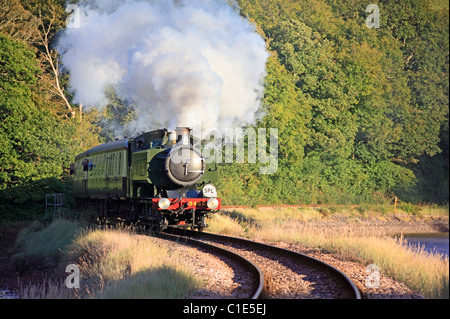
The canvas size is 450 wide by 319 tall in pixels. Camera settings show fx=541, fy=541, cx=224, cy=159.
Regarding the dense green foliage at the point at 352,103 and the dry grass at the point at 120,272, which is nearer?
the dry grass at the point at 120,272

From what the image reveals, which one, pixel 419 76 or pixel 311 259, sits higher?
pixel 419 76

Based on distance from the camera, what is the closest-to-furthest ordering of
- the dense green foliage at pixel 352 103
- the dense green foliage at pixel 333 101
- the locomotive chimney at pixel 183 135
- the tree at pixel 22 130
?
1. the locomotive chimney at pixel 183 135
2. the tree at pixel 22 130
3. the dense green foliage at pixel 333 101
4. the dense green foliage at pixel 352 103

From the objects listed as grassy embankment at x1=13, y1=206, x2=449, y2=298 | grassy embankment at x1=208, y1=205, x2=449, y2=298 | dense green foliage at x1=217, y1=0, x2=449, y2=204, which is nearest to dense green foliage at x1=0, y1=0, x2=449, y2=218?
dense green foliage at x1=217, y1=0, x2=449, y2=204

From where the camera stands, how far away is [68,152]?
88.9 feet

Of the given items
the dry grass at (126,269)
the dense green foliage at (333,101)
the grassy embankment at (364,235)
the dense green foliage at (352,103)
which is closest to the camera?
the dry grass at (126,269)

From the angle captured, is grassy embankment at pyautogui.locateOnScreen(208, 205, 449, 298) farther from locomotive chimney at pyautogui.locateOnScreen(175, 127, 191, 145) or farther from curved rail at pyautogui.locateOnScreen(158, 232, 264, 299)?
locomotive chimney at pyautogui.locateOnScreen(175, 127, 191, 145)

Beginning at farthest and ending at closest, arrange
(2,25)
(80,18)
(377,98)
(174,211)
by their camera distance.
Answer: (377,98), (80,18), (2,25), (174,211)

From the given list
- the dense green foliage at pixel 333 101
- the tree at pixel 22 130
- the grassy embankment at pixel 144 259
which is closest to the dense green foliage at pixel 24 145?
the tree at pixel 22 130

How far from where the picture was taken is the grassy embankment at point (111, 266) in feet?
27.4

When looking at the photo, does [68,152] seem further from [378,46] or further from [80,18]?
[378,46]

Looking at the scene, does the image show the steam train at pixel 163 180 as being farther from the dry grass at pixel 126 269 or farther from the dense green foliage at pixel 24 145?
the dense green foliage at pixel 24 145

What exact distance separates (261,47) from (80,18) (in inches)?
465

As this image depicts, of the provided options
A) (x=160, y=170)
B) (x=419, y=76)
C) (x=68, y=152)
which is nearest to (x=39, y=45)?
(x=68, y=152)

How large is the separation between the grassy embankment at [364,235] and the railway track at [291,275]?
1.20m
